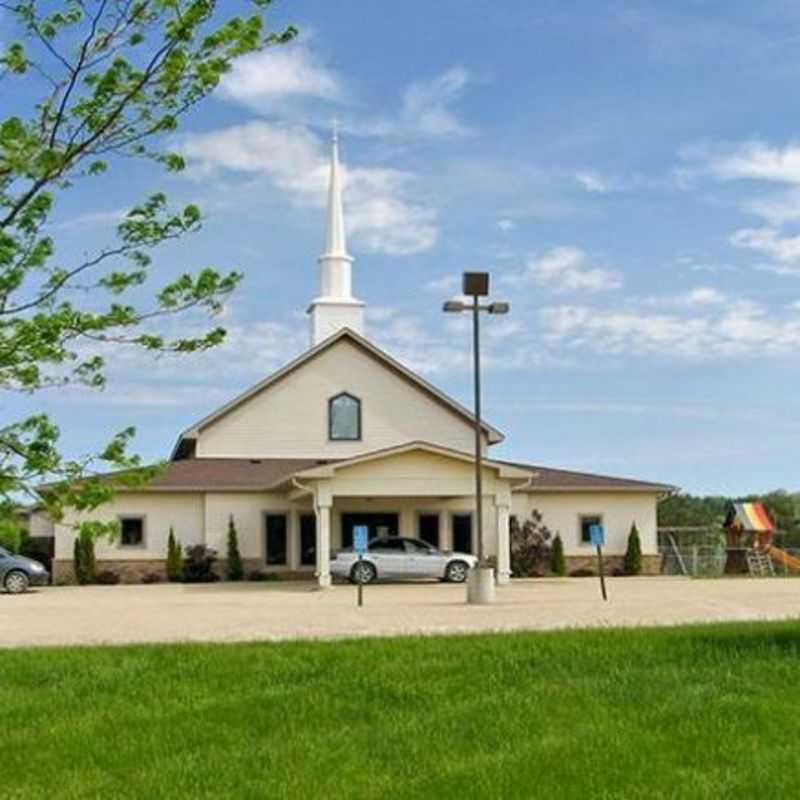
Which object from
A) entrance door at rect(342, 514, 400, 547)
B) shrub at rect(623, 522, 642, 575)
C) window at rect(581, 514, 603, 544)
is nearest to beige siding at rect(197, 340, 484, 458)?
entrance door at rect(342, 514, 400, 547)

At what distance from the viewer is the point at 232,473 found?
43469mm

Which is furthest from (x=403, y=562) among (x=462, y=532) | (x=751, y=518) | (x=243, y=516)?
(x=751, y=518)

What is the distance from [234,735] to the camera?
10445mm

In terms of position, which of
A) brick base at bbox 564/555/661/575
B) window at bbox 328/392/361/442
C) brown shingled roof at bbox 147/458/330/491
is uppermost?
window at bbox 328/392/361/442

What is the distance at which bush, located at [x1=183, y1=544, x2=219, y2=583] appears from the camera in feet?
136

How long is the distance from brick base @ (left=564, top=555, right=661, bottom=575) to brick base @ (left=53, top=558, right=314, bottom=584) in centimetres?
832

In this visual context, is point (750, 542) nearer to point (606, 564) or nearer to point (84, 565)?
point (606, 564)

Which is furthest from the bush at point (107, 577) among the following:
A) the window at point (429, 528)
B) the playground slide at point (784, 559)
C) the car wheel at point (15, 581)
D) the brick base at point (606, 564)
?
the playground slide at point (784, 559)

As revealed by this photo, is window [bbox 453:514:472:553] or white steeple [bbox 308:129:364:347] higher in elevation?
white steeple [bbox 308:129:364:347]

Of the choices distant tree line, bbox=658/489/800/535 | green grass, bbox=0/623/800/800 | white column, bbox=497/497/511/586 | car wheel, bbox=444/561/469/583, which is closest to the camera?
A: green grass, bbox=0/623/800/800

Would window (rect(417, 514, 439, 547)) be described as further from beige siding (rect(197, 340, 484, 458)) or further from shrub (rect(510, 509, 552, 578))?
beige siding (rect(197, 340, 484, 458))

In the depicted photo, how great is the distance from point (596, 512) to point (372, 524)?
7.41 metres

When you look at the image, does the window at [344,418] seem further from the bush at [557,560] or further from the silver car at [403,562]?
the bush at [557,560]

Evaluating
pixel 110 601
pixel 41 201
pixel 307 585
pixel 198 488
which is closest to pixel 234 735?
pixel 41 201
